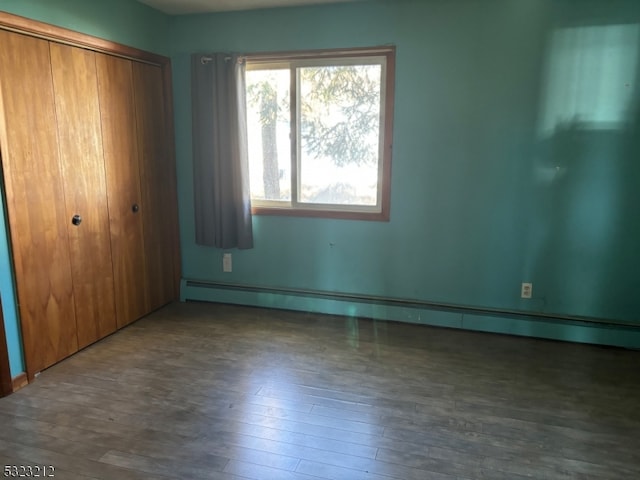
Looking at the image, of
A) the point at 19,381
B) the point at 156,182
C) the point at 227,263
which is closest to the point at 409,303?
the point at 227,263

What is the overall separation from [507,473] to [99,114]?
305 cm

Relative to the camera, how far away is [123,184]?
331 cm

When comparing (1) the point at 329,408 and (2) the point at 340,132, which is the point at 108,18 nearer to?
(2) the point at 340,132

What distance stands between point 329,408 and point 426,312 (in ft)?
4.36

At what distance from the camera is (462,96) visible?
3.14 m

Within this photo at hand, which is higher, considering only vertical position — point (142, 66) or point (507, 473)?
point (142, 66)

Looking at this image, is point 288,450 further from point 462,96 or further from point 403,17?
point 403,17

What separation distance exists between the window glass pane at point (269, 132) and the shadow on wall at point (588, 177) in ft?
5.83

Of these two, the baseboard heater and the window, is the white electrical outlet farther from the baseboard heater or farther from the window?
the window

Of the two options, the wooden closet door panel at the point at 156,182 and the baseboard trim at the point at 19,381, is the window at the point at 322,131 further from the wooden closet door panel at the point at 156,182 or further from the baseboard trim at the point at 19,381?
the baseboard trim at the point at 19,381

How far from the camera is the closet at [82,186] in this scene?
2537mm

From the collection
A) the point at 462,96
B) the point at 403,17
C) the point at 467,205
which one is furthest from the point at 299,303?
the point at 403,17

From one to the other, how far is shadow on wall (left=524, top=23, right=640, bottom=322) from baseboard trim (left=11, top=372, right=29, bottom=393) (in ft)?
10.5

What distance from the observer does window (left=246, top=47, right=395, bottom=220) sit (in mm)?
3338
